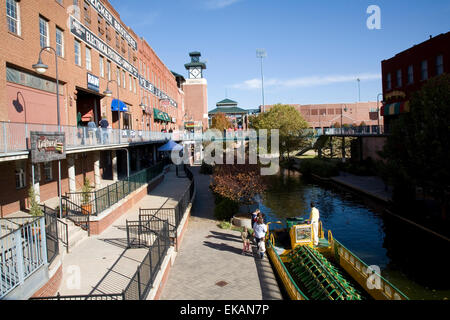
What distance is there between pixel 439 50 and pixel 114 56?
2856 cm

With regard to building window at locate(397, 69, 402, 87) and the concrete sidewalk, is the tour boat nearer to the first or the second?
the concrete sidewalk

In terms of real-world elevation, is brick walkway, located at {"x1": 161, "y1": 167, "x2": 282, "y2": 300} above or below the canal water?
above

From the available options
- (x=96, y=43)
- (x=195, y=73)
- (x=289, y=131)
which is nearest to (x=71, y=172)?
(x=96, y=43)

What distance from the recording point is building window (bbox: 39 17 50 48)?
1728cm

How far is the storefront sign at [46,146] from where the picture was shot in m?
11.9

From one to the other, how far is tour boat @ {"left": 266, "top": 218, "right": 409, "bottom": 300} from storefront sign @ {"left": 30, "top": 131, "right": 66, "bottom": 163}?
368 inches

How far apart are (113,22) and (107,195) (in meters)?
18.4

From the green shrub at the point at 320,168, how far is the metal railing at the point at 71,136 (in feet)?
73.3

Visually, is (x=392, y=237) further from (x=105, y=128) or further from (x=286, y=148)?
(x=286, y=148)

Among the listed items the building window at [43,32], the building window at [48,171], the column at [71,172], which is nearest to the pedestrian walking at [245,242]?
the column at [71,172]

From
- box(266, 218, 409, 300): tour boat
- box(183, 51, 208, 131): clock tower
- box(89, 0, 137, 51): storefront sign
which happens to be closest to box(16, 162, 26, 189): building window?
box(266, 218, 409, 300): tour boat

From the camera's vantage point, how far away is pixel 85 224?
14812 mm

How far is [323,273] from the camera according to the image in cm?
1159
